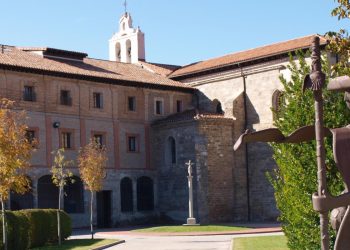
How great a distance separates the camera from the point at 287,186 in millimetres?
13070

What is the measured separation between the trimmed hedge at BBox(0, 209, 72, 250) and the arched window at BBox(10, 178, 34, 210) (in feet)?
29.4

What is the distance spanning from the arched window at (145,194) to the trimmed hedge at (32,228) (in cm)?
1416

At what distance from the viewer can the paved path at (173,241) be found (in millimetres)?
23898

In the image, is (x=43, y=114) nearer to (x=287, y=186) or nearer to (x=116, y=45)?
(x=116, y=45)

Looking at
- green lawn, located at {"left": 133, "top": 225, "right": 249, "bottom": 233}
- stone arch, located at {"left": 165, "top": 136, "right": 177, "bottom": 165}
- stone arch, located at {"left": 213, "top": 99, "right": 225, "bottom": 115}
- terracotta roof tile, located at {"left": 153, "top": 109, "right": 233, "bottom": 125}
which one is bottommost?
green lawn, located at {"left": 133, "top": 225, "right": 249, "bottom": 233}

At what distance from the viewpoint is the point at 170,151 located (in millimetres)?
42000

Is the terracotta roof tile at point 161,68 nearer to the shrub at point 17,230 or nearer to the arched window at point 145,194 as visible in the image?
the arched window at point 145,194

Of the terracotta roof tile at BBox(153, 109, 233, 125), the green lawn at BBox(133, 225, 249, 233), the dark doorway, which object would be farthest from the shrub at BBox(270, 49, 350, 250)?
the dark doorway

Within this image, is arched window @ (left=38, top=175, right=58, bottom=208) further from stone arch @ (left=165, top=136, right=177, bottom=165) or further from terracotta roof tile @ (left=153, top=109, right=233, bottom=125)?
terracotta roof tile @ (left=153, top=109, right=233, bottom=125)

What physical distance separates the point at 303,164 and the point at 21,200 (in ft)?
84.6

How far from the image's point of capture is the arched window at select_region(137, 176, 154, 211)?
41.6m

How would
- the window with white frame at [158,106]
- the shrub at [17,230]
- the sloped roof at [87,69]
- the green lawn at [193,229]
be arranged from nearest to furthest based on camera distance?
the shrub at [17,230], the green lawn at [193,229], the sloped roof at [87,69], the window with white frame at [158,106]

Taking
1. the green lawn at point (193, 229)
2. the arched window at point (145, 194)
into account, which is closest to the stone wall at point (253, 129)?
the arched window at point (145, 194)

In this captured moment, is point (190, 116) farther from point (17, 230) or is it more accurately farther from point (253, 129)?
point (17, 230)
